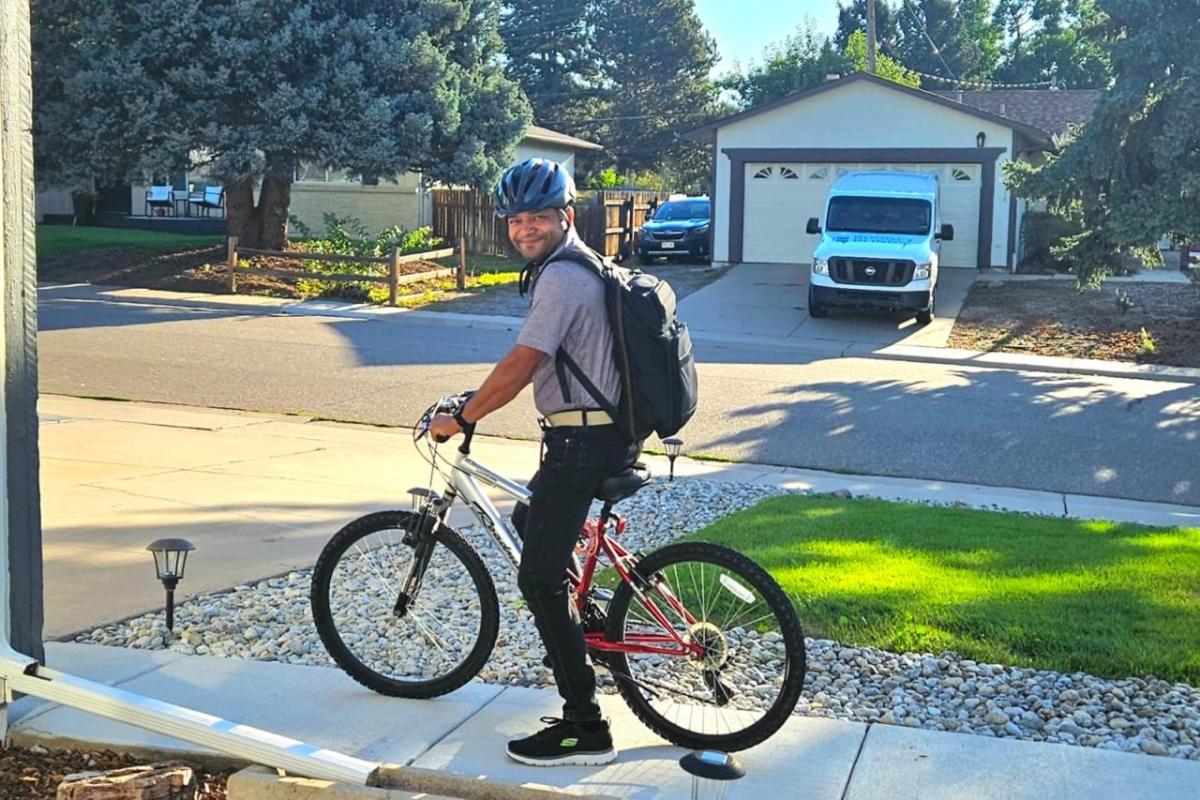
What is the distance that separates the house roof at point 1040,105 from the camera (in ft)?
116

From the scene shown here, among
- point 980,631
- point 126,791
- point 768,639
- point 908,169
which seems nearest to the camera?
point 126,791

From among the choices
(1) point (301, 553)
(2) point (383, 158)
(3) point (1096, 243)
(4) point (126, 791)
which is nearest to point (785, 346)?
(3) point (1096, 243)

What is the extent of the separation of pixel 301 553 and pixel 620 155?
58.9 meters

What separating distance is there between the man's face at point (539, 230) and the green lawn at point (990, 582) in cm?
245

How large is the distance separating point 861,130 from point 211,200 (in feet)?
63.3

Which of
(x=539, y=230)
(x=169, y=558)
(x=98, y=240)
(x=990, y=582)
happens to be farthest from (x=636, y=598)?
(x=98, y=240)

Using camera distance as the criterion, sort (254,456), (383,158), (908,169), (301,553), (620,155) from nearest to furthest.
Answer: (301,553)
(254,456)
(383,158)
(908,169)
(620,155)

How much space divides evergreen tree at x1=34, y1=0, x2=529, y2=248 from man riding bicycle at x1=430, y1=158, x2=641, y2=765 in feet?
66.3

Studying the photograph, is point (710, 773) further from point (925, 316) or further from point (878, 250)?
point (925, 316)

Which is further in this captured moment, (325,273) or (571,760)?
(325,273)

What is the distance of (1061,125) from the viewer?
35125 millimetres

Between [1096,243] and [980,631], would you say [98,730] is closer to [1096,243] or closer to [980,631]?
[980,631]

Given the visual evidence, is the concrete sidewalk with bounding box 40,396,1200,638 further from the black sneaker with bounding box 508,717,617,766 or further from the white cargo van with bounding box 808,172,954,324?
the white cargo van with bounding box 808,172,954,324

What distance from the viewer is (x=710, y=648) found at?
4.69 m
